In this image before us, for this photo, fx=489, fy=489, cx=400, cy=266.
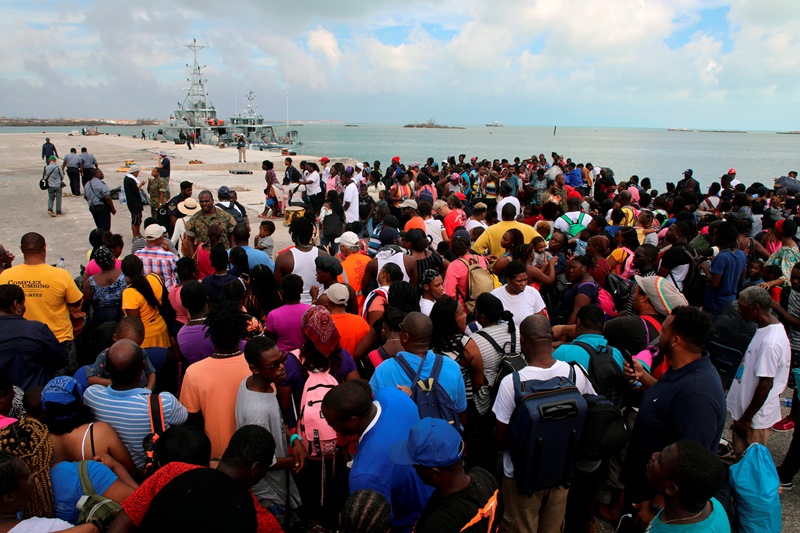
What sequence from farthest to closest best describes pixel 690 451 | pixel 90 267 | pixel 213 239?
pixel 213 239 < pixel 90 267 < pixel 690 451

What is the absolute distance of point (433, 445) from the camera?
7.05 ft

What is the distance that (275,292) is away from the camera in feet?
18.2

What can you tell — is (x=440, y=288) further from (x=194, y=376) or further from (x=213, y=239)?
(x=213, y=239)

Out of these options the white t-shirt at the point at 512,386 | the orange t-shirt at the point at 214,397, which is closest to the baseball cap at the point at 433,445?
the white t-shirt at the point at 512,386

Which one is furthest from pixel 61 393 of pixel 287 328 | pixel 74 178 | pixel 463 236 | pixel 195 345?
pixel 74 178

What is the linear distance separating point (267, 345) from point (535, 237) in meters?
→ 4.35

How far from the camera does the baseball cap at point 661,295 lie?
→ 4.28 meters

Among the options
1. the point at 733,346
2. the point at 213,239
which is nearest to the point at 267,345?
the point at 213,239

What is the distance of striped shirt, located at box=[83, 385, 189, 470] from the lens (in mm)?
2977

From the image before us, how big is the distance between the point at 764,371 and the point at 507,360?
2.24 metres

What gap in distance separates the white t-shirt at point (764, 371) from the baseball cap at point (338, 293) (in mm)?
3329

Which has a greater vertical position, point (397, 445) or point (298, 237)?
point (298, 237)

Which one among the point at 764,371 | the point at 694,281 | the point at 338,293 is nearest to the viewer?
the point at 764,371

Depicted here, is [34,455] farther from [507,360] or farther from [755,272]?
[755,272]
